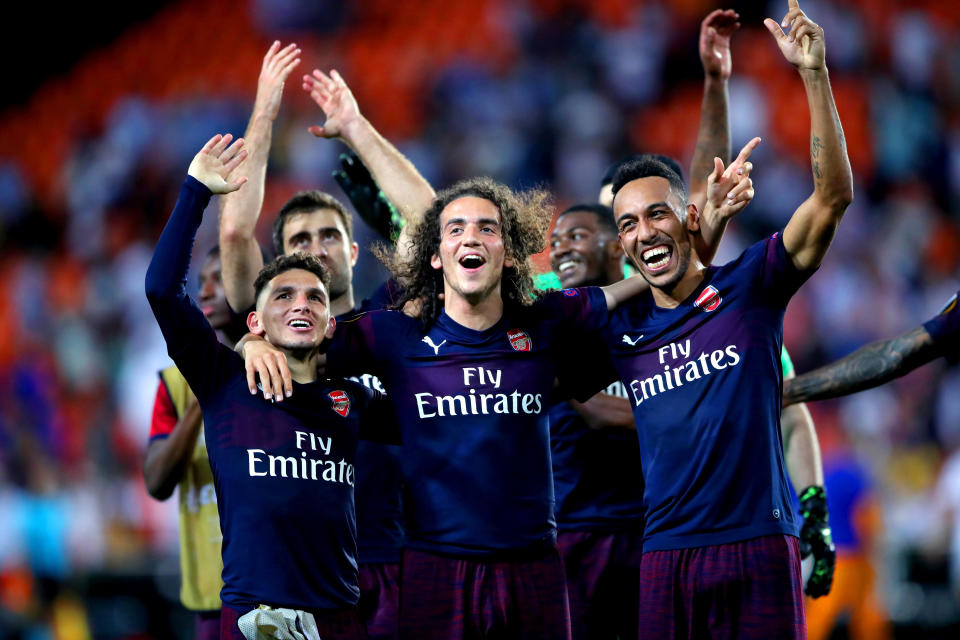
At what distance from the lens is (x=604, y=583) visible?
15.0 feet

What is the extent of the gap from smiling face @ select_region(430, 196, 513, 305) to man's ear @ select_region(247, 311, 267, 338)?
2.13 ft

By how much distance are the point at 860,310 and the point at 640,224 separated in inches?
281

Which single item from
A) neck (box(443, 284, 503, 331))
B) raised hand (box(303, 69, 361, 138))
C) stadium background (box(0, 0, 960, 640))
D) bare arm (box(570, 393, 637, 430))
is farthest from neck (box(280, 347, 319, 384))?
stadium background (box(0, 0, 960, 640))

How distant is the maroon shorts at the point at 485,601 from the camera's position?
3586 millimetres

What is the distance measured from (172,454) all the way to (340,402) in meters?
1.06

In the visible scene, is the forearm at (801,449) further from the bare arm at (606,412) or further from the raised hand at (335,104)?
the raised hand at (335,104)

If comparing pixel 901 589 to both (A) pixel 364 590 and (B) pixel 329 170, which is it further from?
(B) pixel 329 170

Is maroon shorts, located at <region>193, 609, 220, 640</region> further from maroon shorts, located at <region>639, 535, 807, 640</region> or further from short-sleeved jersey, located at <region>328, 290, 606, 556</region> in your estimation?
maroon shorts, located at <region>639, 535, 807, 640</region>

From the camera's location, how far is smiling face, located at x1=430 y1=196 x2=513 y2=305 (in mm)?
3896

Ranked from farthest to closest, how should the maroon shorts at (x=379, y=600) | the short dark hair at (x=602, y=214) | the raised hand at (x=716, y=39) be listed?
1. the short dark hair at (x=602, y=214)
2. the raised hand at (x=716, y=39)
3. the maroon shorts at (x=379, y=600)

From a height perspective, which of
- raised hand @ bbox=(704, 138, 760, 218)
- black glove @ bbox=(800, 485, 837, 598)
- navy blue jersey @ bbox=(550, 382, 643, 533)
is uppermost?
raised hand @ bbox=(704, 138, 760, 218)

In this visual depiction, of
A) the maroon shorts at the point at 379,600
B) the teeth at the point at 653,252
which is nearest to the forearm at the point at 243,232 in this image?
the maroon shorts at the point at 379,600

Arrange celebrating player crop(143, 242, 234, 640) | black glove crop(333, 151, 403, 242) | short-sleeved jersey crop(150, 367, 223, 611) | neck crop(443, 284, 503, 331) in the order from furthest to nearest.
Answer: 1. black glove crop(333, 151, 403, 242)
2. short-sleeved jersey crop(150, 367, 223, 611)
3. celebrating player crop(143, 242, 234, 640)
4. neck crop(443, 284, 503, 331)

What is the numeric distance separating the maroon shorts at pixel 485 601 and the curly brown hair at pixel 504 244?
861 millimetres
